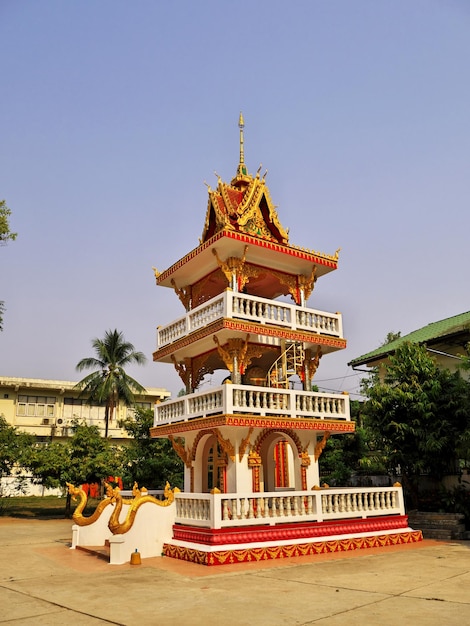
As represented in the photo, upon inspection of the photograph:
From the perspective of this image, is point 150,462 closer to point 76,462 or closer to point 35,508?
point 76,462

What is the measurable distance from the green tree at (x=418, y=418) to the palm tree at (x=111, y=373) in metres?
23.2

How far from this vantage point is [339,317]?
1770cm

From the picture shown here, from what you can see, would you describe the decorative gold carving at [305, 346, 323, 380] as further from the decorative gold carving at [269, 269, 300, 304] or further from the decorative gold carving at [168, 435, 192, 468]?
the decorative gold carving at [168, 435, 192, 468]

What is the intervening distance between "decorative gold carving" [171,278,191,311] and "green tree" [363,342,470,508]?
7.20 m

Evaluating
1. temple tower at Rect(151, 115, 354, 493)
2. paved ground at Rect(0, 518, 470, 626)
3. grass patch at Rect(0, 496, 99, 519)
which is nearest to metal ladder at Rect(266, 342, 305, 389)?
temple tower at Rect(151, 115, 354, 493)

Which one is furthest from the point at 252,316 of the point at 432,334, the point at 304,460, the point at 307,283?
the point at 432,334

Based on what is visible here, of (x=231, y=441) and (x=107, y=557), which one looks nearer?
(x=107, y=557)

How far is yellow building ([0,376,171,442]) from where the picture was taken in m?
46.9

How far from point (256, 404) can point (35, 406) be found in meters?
37.9

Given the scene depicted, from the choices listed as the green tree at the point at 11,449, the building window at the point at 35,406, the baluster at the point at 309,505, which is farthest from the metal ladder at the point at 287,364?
the building window at the point at 35,406

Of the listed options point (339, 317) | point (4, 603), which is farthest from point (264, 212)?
point (4, 603)

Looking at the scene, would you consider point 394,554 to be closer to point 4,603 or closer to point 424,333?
point 4,603

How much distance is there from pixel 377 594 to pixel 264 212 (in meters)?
12.1

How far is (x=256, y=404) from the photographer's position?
1496 centimetres
